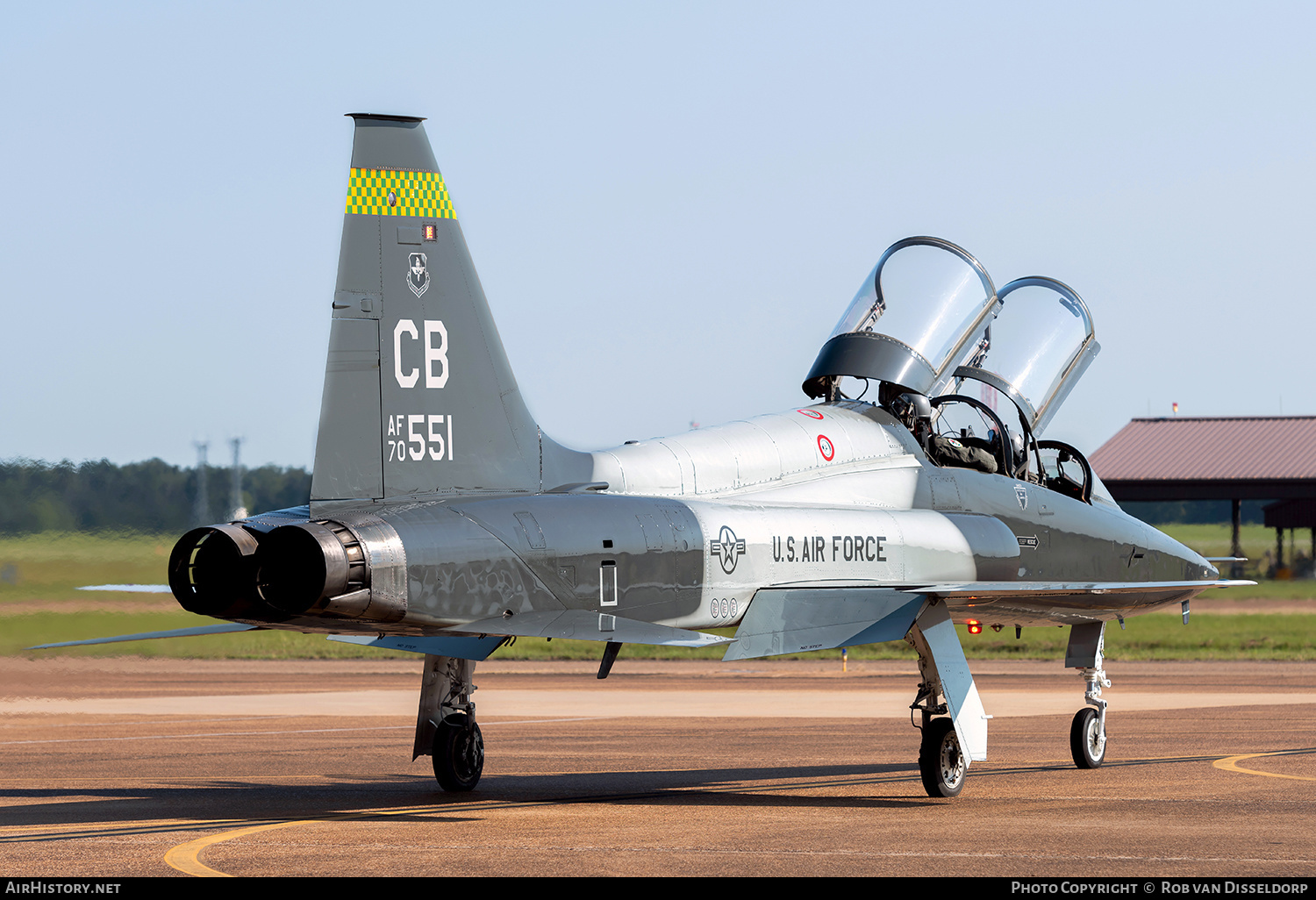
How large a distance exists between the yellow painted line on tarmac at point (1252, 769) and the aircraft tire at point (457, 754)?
26.3 feet

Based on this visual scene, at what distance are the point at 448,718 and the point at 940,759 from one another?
177 inches

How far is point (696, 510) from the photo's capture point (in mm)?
14164

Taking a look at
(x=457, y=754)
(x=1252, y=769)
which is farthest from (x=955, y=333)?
(x=457, y=754)

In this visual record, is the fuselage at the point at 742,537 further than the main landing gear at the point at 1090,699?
No

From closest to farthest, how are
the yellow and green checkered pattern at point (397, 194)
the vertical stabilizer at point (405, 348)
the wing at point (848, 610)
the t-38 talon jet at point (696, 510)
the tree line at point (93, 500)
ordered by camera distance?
the t-38 talon jet at point (696, 510) → the vertical stabilizer at point (405, 348) → the yellow and green checkered pattern at point (397, 194) → the wing at point (848, 610) → the tree line at point (93, 500)

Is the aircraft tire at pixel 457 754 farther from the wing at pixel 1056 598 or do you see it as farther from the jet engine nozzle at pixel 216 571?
the wing at pixel 1056 598

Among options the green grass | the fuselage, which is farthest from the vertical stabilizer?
the green grass

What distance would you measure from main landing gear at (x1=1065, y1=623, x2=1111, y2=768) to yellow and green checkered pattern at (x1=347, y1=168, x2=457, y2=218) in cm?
887

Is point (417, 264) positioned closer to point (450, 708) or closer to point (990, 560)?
point (450, 708)

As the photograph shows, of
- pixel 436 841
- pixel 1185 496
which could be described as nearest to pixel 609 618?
pixel 436 841

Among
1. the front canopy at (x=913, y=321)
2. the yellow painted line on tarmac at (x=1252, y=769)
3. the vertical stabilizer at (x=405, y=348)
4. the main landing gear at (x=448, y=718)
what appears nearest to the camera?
the vertical stabilizer at (x=405, y=348)

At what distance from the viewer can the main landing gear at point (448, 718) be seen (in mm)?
15336

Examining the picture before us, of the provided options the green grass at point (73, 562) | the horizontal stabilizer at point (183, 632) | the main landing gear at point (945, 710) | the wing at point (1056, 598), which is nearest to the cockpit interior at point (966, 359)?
the wing at point (1056, 598)

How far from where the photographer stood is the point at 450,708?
15.4 meters
